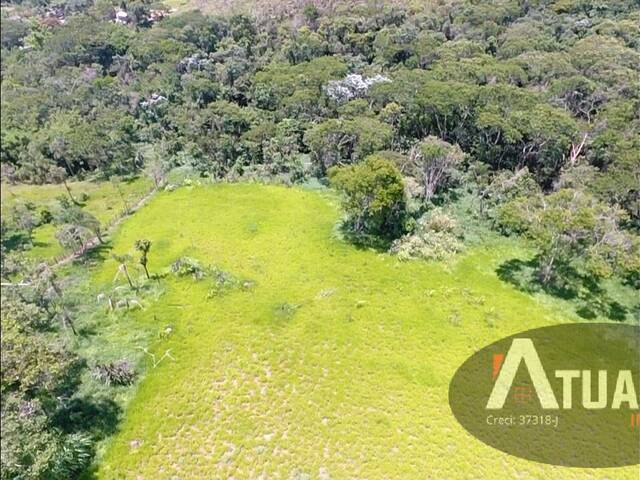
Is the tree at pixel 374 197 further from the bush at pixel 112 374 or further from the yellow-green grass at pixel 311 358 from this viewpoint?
→ the bush at pixel 112 374

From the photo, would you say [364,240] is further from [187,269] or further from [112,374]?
[112,374]

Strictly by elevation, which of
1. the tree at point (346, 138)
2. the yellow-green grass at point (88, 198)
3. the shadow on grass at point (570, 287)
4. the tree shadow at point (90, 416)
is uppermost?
the tree at point (346, 138)

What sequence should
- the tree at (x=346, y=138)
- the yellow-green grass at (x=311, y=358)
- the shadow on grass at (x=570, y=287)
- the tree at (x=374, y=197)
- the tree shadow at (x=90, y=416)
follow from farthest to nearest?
the tree at (x=346, y=138)
the tree at (x=374, y=197)
the shadow on grass at (x=570, y=287)
the tree shadow at (x=90, y=416)
the yellow-green grass at (x=311, y=358)

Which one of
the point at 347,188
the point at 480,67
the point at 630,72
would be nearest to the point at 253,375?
the point at 347,188

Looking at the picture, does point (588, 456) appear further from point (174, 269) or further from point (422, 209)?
point (174, 269)

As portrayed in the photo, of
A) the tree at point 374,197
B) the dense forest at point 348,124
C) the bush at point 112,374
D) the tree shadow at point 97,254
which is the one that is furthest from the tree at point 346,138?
the bush at point 112,374

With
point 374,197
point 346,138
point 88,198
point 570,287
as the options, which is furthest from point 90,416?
point 346,138

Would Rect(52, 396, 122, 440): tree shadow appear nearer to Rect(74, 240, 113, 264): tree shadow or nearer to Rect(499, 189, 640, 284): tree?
Rect(74, 240, 113, 264): tree shadow
